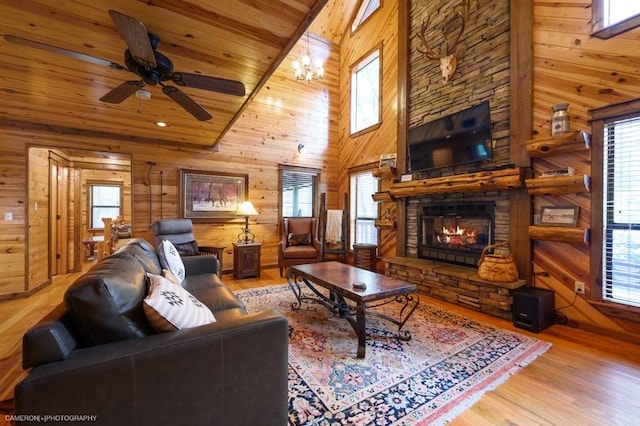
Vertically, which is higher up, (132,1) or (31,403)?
(132,1)

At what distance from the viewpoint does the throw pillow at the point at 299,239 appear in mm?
5023

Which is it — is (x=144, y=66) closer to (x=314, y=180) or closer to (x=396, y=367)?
(x=396, y=367)

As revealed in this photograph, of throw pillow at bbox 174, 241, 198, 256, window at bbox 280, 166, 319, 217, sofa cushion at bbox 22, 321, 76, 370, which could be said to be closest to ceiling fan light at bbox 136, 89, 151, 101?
throw pillow at bbox 174, 241, 198, 256

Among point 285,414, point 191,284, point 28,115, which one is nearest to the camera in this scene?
point 285,414

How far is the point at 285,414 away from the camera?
1237 mm

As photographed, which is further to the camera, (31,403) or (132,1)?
(132,1)

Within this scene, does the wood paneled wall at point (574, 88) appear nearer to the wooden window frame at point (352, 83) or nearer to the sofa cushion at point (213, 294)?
the wooden window frame at point (352, 83)

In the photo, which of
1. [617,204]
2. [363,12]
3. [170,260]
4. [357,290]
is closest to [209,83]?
[170,260]

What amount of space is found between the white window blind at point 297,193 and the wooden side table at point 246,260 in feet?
3.84

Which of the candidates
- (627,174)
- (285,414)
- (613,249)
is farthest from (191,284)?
(627,174)

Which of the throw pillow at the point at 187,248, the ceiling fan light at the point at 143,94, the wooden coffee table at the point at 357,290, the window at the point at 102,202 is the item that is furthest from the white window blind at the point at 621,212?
the window at the point at 102,202

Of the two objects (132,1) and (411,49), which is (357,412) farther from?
(411,49)

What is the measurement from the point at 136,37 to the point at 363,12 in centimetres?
543

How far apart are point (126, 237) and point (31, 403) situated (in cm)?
699
